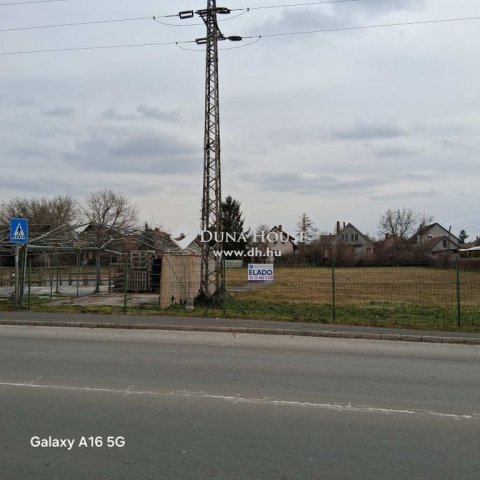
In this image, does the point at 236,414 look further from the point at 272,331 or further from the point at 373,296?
the point at 373,296

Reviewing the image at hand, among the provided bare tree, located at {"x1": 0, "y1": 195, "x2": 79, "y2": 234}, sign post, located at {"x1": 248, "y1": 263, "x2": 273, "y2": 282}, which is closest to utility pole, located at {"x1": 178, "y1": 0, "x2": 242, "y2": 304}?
sign post, located at {"x1": 248, "y1": 263, "x2": 273, "y2": 282}

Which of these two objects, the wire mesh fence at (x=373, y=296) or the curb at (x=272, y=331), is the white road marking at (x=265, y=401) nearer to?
the curb at (x=272, y=331)

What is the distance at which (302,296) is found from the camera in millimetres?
27047

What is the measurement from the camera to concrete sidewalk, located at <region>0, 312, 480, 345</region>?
1341 cm

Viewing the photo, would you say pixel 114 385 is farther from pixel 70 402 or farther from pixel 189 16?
pixel 189 16

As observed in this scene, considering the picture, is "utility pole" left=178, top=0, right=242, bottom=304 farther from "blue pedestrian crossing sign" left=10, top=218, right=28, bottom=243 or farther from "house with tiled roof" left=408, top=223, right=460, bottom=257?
"house with tiled roof" left=408, top=223, right=460, bottom=257

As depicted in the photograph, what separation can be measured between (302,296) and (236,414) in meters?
21.2

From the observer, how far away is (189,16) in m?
20.3

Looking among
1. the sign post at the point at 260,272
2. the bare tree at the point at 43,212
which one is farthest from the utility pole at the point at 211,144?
the bare tree at the point at 43,212

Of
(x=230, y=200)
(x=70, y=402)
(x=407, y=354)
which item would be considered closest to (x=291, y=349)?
(x=407, y=354)

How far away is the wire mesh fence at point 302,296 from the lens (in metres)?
17.6

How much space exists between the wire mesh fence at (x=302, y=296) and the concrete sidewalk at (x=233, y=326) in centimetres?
127

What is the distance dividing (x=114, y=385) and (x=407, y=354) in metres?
6.30

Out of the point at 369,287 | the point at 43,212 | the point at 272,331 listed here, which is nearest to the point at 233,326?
the point at 272,331
